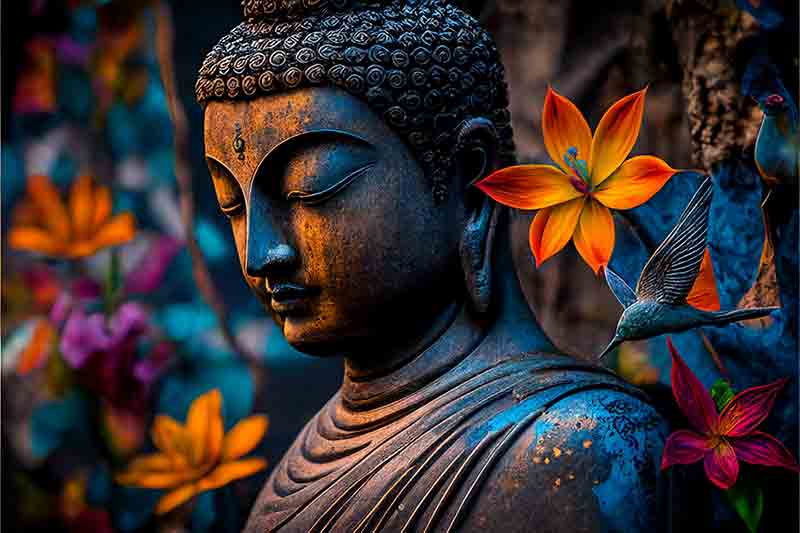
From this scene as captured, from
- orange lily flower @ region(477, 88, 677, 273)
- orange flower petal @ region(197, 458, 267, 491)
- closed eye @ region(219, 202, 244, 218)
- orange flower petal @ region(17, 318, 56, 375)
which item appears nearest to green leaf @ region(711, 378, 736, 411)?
orange lily flower @ region(477, 88, 677, 273)

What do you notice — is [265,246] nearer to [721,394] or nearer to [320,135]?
[320,135]

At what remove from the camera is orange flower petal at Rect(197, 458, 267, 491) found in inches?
116

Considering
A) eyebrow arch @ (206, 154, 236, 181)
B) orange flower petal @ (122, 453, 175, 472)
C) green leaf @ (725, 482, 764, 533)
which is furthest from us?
orange flower petal @ (122, 453, 175, 472)

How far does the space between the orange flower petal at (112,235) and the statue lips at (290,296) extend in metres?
1.60

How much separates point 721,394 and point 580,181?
37 centimetres

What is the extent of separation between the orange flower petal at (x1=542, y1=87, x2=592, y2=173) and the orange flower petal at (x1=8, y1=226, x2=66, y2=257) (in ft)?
6.64

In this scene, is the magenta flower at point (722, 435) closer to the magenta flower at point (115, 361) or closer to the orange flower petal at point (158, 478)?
the orange flower petal at point (158, 478)

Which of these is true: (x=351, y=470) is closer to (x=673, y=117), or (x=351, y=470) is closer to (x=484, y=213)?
(x=484, y=213)

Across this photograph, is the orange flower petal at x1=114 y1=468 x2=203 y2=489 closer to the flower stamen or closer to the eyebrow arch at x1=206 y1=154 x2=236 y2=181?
the eyebrow arch at x1=206 y1=154 x2=236 y2=181

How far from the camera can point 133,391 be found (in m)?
3.58

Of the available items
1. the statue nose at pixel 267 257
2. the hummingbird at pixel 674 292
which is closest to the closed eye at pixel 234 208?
the statue nose at pixel 267 257

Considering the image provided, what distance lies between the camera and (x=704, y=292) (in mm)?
2146

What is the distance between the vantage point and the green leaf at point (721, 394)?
6.73ft

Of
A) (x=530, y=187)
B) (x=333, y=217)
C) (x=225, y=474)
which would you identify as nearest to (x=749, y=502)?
(x=530, y=187)
